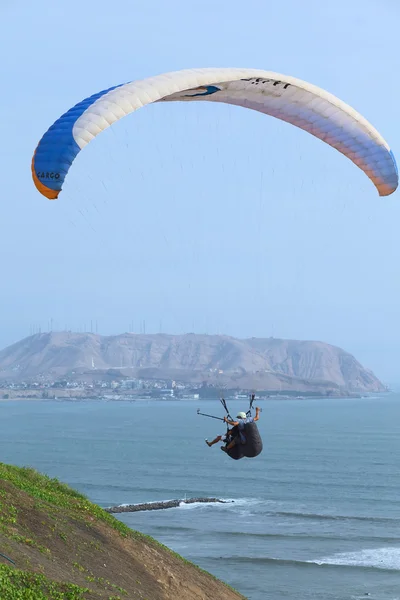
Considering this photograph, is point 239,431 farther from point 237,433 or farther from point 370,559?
point 370,559

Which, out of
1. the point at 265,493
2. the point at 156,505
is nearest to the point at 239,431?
the point at 156,505

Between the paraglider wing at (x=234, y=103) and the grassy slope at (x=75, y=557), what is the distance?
6754mm

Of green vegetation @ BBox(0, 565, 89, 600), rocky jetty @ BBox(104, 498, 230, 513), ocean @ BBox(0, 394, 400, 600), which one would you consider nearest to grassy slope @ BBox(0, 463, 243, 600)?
green vegetation @ BBox(0, 565, 89, 600)

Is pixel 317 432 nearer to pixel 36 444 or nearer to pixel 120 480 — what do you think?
pixel 36 444

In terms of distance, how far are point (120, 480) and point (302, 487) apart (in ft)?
42.8

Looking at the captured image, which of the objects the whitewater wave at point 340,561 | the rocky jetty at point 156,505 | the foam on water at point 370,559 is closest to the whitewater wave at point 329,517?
the rocky jetty at point 156,505

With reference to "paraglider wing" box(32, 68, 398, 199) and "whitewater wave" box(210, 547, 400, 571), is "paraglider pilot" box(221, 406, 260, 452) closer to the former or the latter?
"paraglider wing" box(32, 68, 398, 199)

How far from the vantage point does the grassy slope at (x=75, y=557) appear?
46.9ft

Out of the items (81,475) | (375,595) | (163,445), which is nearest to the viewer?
(375,595)

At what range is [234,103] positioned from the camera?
20.2 m

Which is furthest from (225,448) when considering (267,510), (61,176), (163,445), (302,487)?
(163,445)

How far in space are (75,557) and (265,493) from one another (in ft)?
131

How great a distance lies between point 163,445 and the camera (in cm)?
8831

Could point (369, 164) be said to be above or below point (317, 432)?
above
